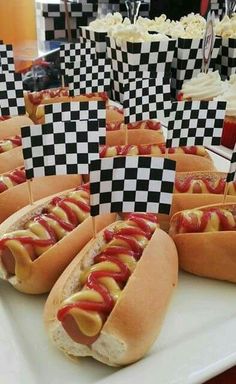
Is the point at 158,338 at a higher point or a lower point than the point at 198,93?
lower

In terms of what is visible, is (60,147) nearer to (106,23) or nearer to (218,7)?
(106,23)

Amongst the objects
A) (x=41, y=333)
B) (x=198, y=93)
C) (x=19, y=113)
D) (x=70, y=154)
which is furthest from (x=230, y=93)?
(x=41, y=333)

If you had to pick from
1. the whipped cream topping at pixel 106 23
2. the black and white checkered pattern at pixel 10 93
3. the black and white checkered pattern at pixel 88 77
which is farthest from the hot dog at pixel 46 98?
→ the whipped cream topping at pixel 106 23

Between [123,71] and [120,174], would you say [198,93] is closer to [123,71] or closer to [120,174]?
[123,71]

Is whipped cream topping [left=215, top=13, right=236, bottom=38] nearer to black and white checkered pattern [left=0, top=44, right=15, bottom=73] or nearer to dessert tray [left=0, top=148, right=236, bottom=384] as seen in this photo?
black and white checkered pattern [left=0, top=44, right=15, bottom=73]

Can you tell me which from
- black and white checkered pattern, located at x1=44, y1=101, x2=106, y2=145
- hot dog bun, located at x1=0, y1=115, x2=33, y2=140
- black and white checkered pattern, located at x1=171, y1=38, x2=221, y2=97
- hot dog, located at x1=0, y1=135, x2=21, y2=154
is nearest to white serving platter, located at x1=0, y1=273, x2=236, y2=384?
black and white checkered pattern, located at x1=44, y1=101, x2=106, y2=145

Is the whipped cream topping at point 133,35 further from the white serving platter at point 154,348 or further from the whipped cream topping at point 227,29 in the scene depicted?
the white serving platter at point 154,348

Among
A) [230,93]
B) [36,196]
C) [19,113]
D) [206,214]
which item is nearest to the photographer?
[206,214]
